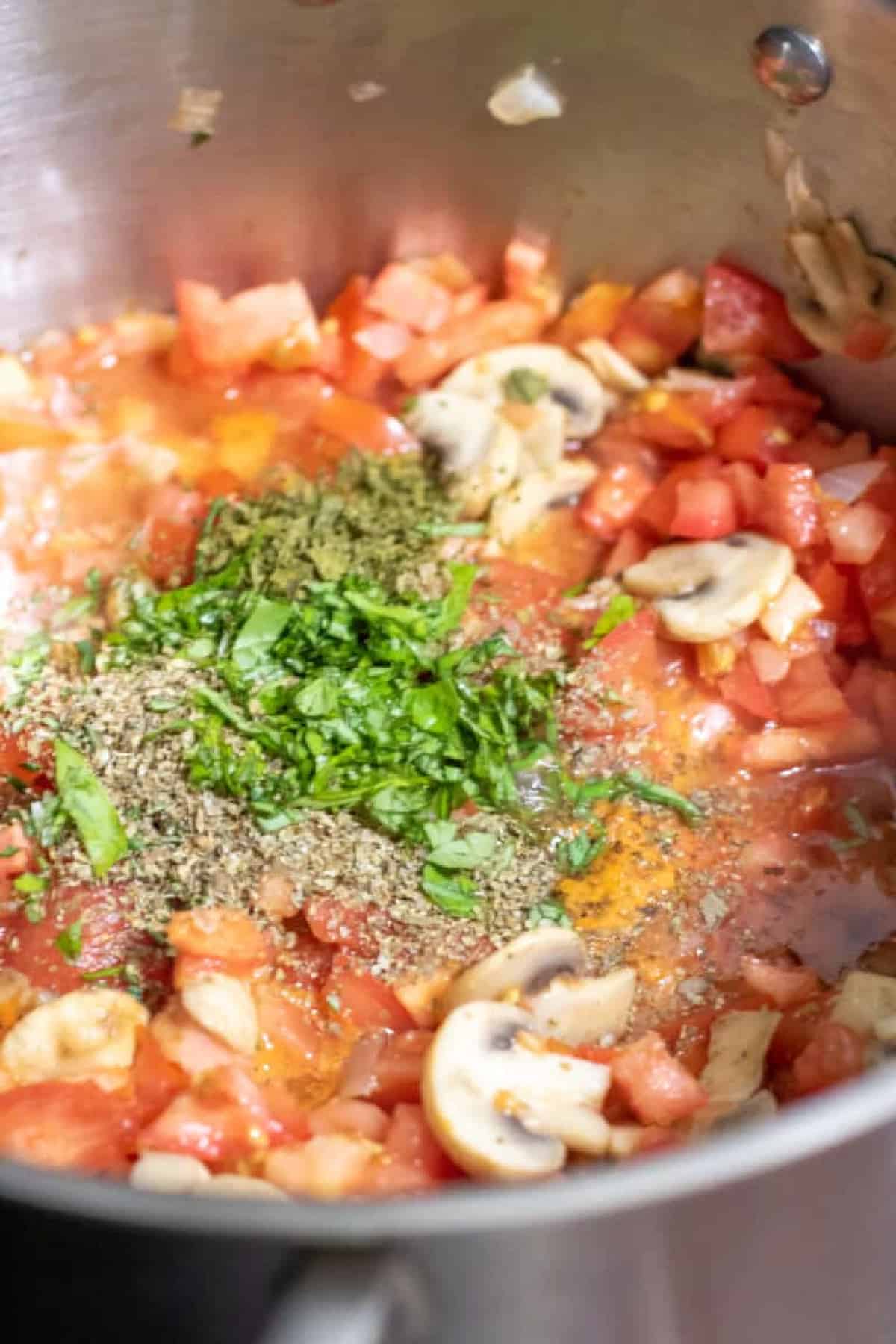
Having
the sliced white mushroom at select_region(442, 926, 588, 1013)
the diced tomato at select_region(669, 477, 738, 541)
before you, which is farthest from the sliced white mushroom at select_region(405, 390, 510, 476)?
the sliced white mushroom at select_region(442, 926, 588, 1013)

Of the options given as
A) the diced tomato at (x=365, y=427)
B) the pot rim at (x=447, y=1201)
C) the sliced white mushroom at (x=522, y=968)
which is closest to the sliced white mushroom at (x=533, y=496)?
the diced tomato at (x=365, y=427)

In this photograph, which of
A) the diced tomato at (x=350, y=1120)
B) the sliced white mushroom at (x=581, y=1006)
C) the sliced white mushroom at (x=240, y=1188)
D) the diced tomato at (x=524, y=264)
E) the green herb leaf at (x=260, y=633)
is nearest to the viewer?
the sliced white mushroom at (x=240, y=1188)

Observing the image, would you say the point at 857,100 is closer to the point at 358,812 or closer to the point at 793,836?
the point at 793,836

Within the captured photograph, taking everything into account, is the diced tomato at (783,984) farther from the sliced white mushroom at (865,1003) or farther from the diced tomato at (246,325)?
the diced tomato at (246,325)

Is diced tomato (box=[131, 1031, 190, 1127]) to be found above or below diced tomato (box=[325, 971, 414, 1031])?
above

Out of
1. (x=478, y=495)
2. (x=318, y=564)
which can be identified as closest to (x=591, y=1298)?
(x=318, y=564)

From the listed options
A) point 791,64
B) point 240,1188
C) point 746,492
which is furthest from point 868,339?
point 240,1188

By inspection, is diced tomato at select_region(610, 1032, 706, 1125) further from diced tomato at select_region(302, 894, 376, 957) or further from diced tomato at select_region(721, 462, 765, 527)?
diced tomato at select_region(721, 462, 765, 527)
